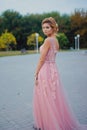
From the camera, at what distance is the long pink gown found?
17.9 ft

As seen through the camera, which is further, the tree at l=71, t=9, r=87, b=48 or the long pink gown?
the tree at l=71, t=9, r=87, b=48

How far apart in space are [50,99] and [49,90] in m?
0.13

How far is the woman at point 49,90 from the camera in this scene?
547 centimetres

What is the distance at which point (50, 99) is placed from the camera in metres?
5.49

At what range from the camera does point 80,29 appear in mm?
80375

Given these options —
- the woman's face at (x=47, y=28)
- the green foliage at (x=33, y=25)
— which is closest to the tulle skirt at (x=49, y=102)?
the woman's face at (x=47, y=28)

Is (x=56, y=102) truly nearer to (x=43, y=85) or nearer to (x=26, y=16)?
(x=43, y=85)

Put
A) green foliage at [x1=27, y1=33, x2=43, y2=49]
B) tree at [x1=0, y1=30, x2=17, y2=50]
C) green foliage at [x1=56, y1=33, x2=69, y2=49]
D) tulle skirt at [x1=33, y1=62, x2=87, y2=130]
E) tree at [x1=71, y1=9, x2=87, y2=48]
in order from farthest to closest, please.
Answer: tree at [x1=71, y1=9, x2=87, y2=48] → green foliage at [x1=56, y1=33, x2=69, y2=49] → green foliage at [x1=27, y1=33, x2=43, y2=49] → tree at [x1=0, y1=30, x2=17, y2=50] → tulle skirt at [x1=33, y1=62, x2=87, y2=130]

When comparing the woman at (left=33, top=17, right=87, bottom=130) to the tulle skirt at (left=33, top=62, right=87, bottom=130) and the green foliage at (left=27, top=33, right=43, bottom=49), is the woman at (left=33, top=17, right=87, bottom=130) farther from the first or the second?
the green foliage at (left=27, top=33, right=43, bottom=49)

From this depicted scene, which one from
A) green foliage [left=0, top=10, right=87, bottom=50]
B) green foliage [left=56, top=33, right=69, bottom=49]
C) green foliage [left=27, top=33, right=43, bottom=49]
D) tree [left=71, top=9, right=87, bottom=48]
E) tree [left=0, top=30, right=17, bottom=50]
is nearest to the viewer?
tree [left=0, top=30, right=17, bottom=50]

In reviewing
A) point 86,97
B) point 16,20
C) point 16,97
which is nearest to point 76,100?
point 86,97

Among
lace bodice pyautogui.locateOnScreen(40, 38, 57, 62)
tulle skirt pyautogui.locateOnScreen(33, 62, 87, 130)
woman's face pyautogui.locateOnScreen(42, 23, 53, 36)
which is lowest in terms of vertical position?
tulle skirt pyautogui.locateOnScreen(33, 62, 87, 130)

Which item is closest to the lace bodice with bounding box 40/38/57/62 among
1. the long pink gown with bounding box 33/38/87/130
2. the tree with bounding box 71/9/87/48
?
the long pink gown with bounding box 33/38/87/130

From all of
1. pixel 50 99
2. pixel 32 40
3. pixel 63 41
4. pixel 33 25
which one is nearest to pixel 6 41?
pixel 32 40
